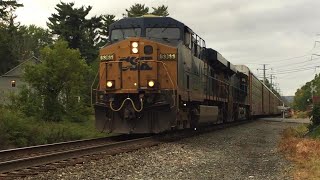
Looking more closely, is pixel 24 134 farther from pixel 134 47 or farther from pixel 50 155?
pixel 50 155

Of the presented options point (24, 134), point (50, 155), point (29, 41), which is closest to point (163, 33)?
point (24, 134)

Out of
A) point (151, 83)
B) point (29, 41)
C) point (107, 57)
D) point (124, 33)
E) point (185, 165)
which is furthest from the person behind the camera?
point (29, 41)

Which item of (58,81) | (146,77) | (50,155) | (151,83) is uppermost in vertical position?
(58,81)

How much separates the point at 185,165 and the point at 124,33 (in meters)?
7.37

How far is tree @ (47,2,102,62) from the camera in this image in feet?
181

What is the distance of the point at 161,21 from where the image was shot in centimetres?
1532

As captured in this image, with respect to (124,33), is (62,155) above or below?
below

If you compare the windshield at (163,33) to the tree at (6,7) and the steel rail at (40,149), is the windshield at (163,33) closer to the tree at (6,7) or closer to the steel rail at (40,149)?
the steel rail at (40,149)

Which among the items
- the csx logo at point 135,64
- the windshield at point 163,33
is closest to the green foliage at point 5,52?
the windshield at point 163,33

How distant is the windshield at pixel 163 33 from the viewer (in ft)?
49.8

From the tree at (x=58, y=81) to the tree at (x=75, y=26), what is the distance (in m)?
28.1

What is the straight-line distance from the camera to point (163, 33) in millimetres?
15289

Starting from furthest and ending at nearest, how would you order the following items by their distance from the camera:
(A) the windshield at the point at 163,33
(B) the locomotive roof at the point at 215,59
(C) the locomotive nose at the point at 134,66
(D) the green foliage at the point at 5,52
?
(D) the green foliage at the point at 5,52 → (B) the locomotive roof at the point at 215,59 → (A) the windshield at the point at 163,33 → (C) the locomotive nose at the point at 134,66

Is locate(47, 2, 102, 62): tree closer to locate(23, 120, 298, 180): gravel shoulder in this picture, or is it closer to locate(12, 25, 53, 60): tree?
locate(12, 25, 53, 60): tree
